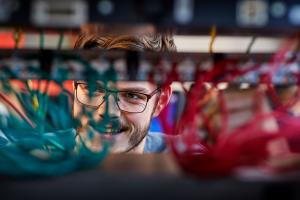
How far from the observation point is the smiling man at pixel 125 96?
1.67ft

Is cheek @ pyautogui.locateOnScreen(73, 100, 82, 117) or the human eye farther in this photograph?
the human eye

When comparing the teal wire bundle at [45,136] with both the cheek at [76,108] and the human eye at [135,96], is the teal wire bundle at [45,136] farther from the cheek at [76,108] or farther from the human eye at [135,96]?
the human eye at [135,96]

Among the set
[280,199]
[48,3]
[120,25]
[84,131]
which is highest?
[48,3]

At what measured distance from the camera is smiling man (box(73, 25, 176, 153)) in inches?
20.1

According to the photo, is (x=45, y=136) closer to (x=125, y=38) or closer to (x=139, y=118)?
(x=125, y=38)

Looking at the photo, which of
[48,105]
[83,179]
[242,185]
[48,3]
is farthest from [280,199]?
[48,3]

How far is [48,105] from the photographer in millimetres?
540

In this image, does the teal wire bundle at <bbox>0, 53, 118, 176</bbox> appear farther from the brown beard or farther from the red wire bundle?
the brown beard

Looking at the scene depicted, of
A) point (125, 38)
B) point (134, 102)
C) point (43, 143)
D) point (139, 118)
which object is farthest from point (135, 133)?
point (43, 143)

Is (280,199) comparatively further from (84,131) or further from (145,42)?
(145,42)

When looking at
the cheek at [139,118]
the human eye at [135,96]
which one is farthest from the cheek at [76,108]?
the cheek at [139,118]

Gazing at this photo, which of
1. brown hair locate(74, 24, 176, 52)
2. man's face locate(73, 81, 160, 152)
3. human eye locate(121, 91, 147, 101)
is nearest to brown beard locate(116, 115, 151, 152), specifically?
man's face locate(73, 81, 160, 152)

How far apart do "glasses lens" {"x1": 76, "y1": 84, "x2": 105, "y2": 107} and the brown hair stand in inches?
2.5

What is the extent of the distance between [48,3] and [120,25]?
310mm
